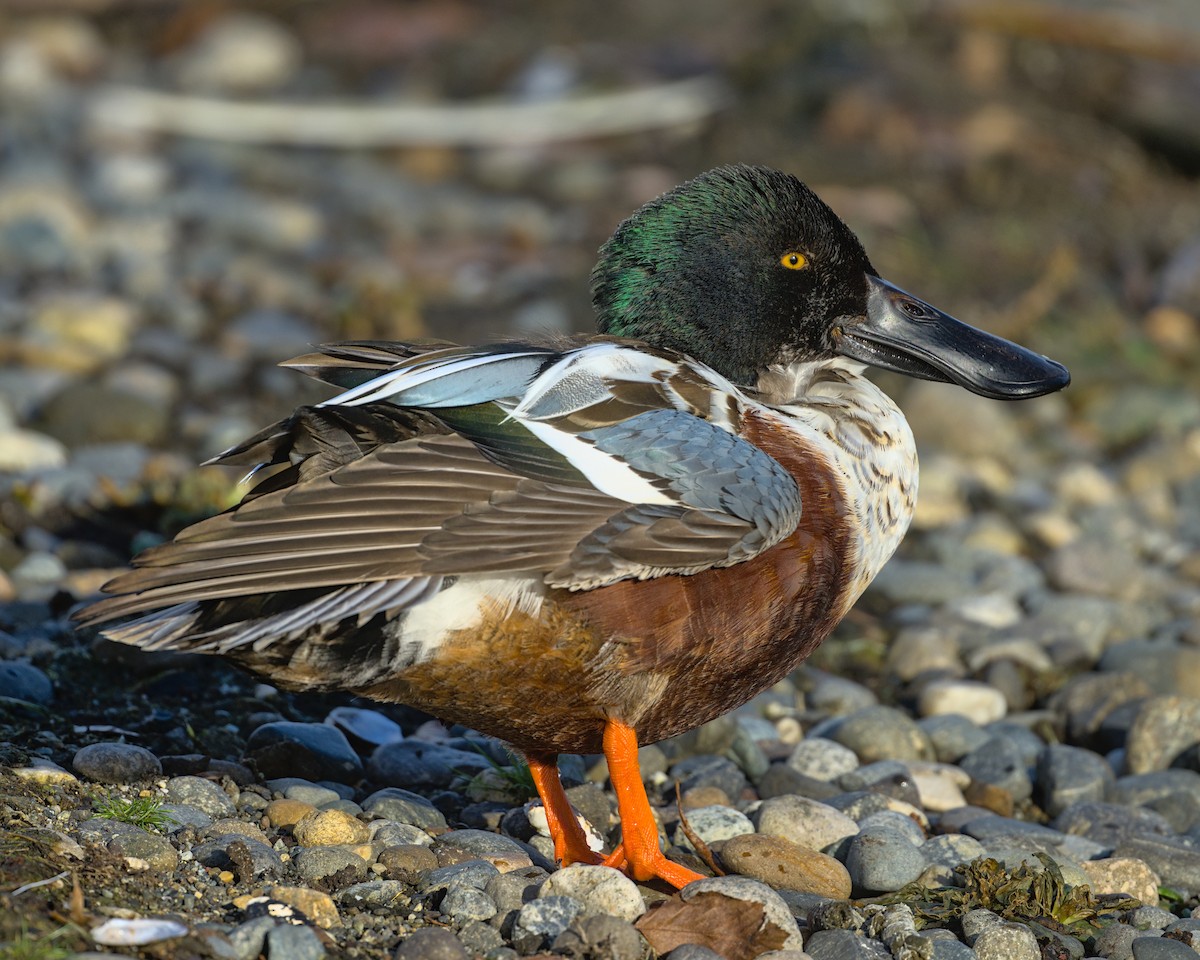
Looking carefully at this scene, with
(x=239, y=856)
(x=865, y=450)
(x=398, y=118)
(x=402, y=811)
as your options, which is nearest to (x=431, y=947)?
(x=239, y=856)

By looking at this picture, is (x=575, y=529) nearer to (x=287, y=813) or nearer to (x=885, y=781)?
(x=287, y=813)

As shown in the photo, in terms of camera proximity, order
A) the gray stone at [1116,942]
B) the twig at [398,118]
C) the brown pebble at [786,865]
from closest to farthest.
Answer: the gray stone at [1116,942] → the brown pebble at [786,865] → the twig at [398,118]

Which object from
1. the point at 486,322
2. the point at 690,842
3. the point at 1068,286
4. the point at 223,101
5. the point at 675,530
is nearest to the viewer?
the point at 675,530

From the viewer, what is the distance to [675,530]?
3.61 meters

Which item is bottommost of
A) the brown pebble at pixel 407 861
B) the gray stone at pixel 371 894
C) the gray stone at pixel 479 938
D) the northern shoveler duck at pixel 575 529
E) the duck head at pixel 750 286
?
the brown pebble at pixel 407 861

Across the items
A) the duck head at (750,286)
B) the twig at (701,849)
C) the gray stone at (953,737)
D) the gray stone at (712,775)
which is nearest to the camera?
the twig at (701,849)

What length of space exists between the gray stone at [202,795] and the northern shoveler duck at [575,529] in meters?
0.44

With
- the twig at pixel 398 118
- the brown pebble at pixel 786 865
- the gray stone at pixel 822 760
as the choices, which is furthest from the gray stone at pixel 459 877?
the twig at pixel 398 118

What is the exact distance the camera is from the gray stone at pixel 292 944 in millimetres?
3109

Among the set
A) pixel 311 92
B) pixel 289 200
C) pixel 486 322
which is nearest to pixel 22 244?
pixel 289 200

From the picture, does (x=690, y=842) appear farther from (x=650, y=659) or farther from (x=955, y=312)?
(x=955, y=312)

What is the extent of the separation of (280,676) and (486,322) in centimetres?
476

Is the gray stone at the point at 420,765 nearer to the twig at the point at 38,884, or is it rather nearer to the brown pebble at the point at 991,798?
the twig at the point at 38,884

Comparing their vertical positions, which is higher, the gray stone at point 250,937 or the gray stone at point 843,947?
the gray stone at point 250,937
